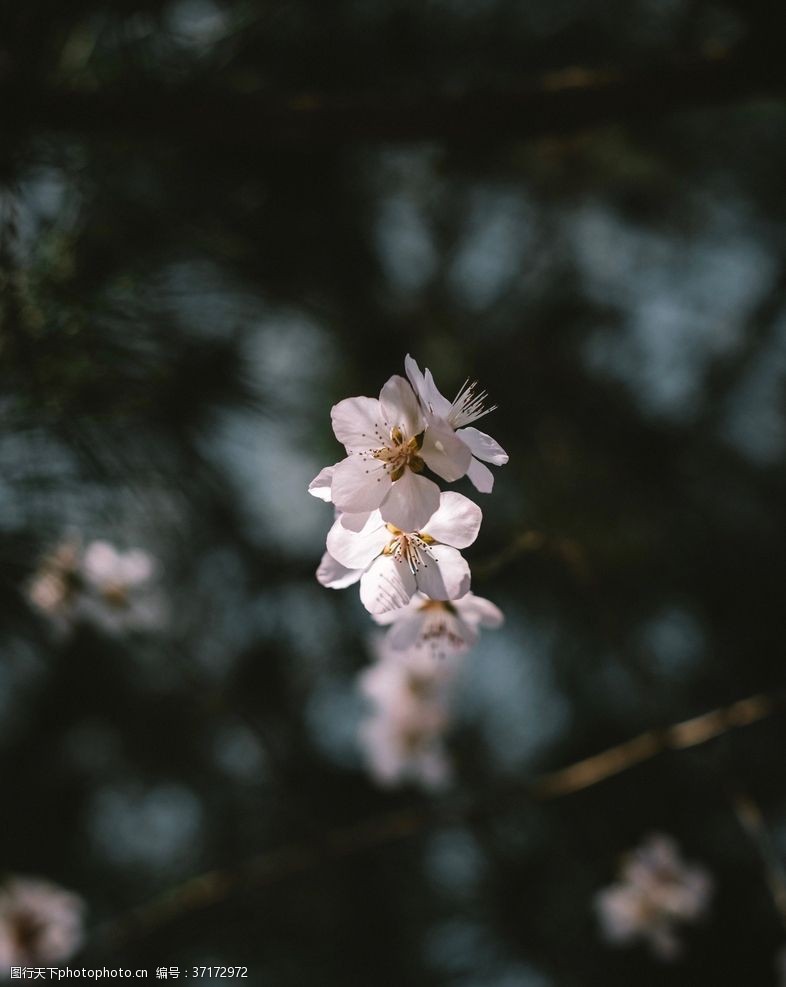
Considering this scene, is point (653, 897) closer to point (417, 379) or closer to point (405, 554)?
point (405, 554)

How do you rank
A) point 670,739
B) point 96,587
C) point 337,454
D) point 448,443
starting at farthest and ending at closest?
point 337,454
point 96,587
point 670,739
point 448,443

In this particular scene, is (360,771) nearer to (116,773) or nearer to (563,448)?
(116,773)

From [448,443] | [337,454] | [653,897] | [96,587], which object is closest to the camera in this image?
[448,443]

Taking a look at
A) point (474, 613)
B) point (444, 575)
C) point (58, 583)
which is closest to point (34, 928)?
point (58, 583)

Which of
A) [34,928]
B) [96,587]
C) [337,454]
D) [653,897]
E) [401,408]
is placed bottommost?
[653,897]

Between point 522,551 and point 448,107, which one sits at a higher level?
point 448,107

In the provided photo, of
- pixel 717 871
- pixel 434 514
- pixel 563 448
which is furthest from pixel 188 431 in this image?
pixel 717 871

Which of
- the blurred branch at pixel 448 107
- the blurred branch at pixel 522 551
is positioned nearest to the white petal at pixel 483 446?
the blurred branch at pixel 522 551
